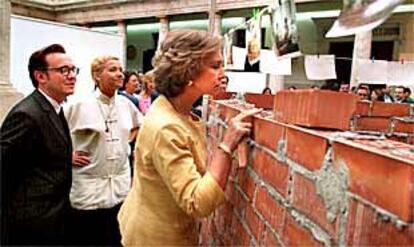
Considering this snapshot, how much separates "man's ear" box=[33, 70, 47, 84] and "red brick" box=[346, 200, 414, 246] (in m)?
1.90

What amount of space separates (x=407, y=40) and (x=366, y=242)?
12.4m

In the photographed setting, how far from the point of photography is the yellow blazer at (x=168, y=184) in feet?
3.98

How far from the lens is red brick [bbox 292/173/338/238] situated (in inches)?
31.3

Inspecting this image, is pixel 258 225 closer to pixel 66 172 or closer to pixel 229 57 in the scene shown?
pixel 66 172

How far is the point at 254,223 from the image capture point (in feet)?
3.96

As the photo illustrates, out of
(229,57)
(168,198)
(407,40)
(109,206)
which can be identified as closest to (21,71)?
(229,57)

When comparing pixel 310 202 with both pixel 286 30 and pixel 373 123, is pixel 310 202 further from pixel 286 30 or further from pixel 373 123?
pixel 373 123

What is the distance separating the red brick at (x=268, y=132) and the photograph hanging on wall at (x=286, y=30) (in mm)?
337

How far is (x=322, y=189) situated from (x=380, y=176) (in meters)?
0.17

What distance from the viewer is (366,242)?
0.67 meters

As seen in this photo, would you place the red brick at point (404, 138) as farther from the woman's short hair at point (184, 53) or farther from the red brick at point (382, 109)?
the woman's short hair at point (184, 53)

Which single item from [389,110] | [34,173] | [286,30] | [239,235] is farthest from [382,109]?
[34,173]

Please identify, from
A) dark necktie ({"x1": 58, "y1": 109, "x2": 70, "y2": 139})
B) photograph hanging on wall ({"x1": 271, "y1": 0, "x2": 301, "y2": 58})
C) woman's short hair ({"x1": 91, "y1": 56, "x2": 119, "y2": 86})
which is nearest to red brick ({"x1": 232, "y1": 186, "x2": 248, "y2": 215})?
photograph hanging on wall ({"x1": 271, "y1": 0, "x2": 301, "y2": 58})

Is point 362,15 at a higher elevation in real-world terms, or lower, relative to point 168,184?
higher
